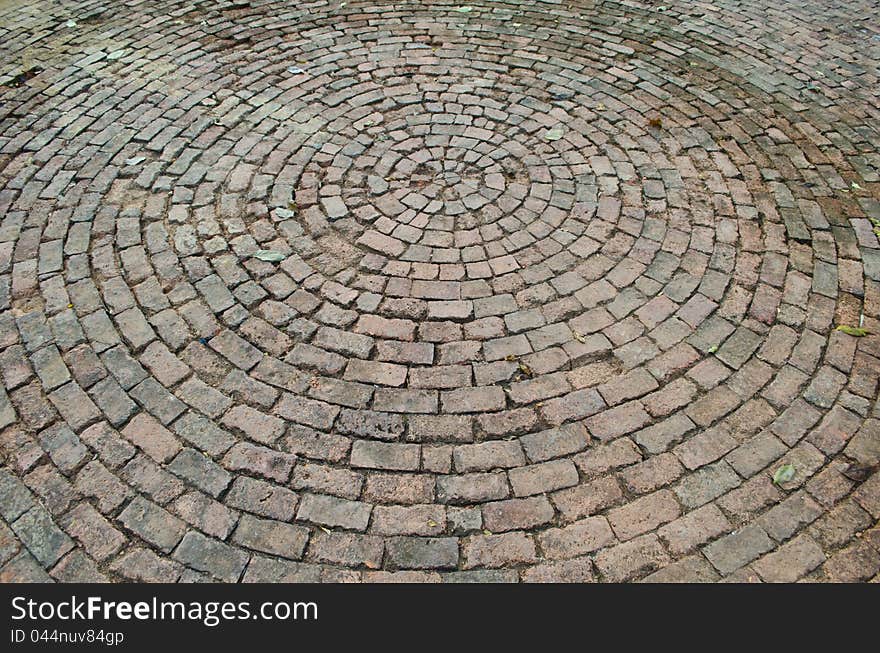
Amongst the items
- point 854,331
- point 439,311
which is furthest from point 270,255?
point 854,331

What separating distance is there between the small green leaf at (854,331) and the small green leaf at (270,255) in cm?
390

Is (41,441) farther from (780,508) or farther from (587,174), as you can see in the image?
(587,174)

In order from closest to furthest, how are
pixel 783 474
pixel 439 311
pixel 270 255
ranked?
pixel 783 474
pixel 439 311
pixel 270 255

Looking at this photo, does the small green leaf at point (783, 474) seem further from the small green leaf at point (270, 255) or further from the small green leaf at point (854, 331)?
the small green leaf at point (270, 255)

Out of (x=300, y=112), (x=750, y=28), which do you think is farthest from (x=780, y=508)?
(x=750, y=28)

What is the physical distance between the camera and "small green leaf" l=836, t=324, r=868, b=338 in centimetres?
416

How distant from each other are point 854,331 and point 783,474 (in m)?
1.36

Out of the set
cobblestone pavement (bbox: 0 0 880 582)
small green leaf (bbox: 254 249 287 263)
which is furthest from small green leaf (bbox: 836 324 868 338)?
small green leaf (bbox: 254 249 287 263)

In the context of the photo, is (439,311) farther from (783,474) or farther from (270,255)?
(783,474)

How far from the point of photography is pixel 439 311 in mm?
4316

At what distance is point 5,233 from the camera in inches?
191

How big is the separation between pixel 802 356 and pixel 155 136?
18.3 ft

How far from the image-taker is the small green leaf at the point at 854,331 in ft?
13.6

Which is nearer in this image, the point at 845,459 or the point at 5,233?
the point at 845,459
